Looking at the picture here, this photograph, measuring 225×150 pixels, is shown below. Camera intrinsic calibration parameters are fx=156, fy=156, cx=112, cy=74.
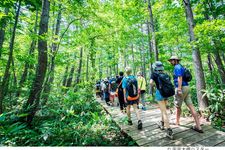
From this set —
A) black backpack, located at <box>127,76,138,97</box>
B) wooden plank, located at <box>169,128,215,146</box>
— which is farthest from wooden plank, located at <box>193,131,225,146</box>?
black backpack, located at <box>127,76,138,97</box>

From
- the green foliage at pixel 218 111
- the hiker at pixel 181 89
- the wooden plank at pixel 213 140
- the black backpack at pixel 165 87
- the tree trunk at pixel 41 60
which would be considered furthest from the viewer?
the tree trunk at pixel 41 60

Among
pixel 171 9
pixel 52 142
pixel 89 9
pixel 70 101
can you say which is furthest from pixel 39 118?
pixel 171 9

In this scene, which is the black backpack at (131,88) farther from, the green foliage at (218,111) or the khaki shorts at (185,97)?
the green foliage at (218,111)

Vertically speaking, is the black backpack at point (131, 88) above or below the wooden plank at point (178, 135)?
above

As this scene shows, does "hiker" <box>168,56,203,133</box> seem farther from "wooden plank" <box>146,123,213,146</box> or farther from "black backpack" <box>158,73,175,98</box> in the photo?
"black backpack" <box>158,73,175,98</box>

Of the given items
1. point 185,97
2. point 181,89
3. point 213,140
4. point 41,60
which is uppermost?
point 41,60

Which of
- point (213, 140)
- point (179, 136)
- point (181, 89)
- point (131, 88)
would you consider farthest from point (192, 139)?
point (131, 88)

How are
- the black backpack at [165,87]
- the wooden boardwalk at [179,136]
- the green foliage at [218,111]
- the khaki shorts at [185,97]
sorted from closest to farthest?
1. the wooden boardwalk at [179,136]
2. the black backpack at [165,87]
3. the khaki shorts at [185,97]
4. the green foliage at [218,111]

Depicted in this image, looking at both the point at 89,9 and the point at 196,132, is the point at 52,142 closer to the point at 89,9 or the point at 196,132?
the point at 196,132

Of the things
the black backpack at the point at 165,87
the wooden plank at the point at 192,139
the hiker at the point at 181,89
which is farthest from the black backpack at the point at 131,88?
the wooden plank at the point at 192,139

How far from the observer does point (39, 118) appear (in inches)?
314

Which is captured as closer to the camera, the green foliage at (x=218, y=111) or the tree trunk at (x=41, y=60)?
the green foliage at (x=218, y=111)

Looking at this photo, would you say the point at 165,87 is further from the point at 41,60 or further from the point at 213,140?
the point at 41,60

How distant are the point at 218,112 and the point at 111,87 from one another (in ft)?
18.9
